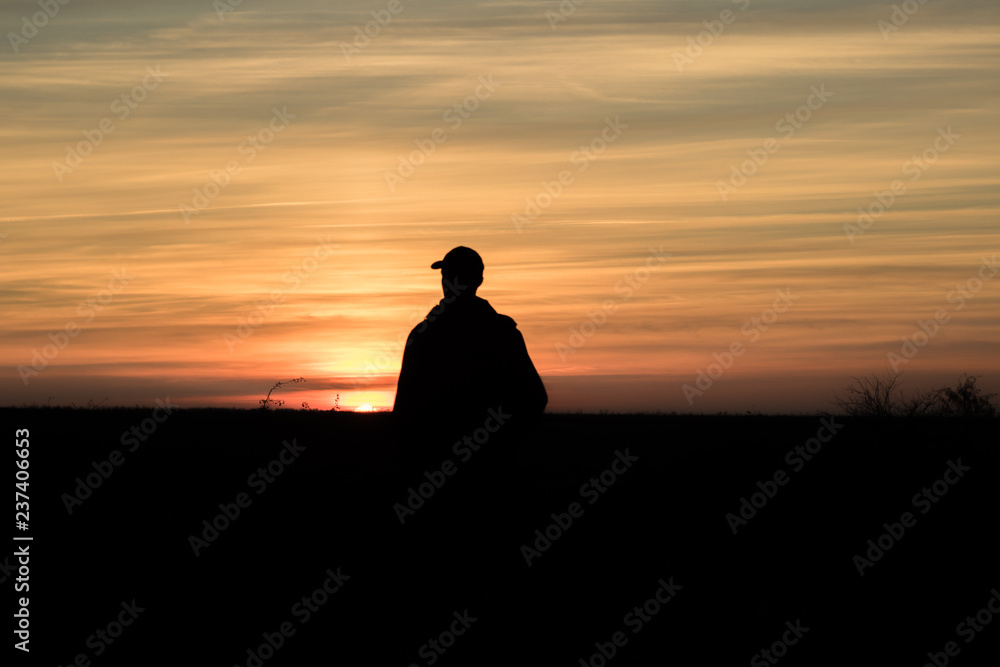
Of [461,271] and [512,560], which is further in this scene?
[512,560]

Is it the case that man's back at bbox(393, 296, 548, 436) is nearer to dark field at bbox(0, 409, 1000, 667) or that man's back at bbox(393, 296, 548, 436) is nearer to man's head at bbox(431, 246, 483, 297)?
man's head at bbox(431, 246, 483, 297)

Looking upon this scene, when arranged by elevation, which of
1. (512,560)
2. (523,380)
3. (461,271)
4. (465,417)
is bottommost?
(512,560)

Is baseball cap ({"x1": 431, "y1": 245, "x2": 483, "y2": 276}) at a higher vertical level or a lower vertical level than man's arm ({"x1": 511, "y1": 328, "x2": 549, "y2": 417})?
higher

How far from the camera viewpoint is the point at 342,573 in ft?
34.0

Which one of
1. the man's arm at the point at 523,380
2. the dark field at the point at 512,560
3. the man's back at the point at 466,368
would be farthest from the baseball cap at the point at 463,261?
the dark field at the point at 512,560

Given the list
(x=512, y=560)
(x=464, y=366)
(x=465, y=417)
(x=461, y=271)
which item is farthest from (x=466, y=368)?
(x=512, y=560)

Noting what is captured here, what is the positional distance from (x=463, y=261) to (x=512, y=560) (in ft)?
5.92

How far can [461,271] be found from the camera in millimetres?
6562

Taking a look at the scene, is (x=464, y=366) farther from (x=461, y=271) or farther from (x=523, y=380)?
(x=461, y=271)

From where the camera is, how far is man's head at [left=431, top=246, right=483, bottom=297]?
655cm

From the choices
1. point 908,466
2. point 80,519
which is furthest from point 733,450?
point 80,519

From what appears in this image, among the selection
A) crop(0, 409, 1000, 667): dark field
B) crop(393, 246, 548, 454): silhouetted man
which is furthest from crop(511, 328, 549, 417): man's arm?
crop(0, 409, 1000, 667): dark field

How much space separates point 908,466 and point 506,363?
11535mm

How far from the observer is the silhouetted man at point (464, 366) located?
6.56 metres
